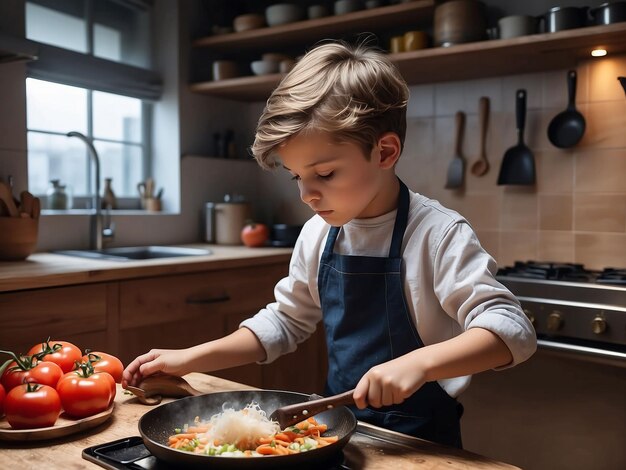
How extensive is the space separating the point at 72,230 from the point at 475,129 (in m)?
1.72

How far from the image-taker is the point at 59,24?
8.82 feet

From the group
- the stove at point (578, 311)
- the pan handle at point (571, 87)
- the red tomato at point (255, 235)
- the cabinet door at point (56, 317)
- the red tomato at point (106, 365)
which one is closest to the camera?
the red tomato at point (106, 365)

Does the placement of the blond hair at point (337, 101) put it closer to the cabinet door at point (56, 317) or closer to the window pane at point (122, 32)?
the cabinet door at point (56, 317)

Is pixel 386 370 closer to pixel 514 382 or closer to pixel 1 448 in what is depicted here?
pixel 1 448

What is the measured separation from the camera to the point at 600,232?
2.38 meters

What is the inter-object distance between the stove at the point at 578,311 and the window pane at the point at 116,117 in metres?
1.88

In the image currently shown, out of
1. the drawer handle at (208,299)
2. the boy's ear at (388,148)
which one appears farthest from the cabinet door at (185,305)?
the boy's ear at (388,148)

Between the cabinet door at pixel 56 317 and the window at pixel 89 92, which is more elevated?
the window at pixel 89 92

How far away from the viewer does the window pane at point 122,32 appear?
2.88 m

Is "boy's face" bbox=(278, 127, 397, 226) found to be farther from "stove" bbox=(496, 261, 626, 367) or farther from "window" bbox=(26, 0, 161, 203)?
"window" bbox=(26, 0, 161, 203)

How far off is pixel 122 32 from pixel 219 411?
8.26 feet

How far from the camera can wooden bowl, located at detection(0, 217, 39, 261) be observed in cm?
A: 206

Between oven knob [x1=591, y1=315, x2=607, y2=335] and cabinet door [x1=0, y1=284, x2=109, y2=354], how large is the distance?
147 centimetres

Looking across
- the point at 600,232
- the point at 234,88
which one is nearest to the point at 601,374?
the point at 600,232
